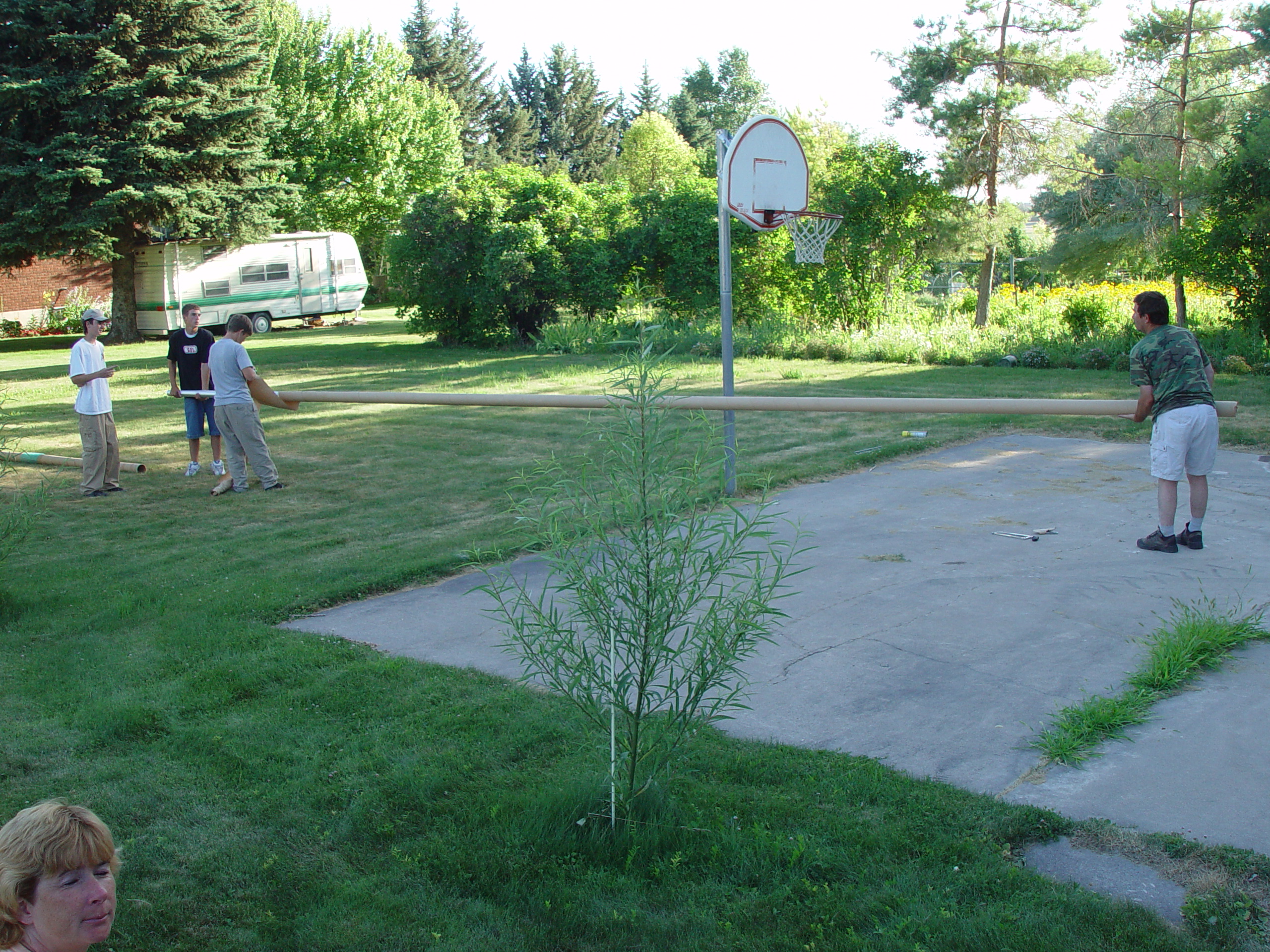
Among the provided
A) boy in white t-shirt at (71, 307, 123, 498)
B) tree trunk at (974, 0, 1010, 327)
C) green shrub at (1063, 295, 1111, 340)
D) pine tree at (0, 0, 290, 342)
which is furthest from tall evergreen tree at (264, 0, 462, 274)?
boy in white t-shirt at (71, 307, 123, 498)

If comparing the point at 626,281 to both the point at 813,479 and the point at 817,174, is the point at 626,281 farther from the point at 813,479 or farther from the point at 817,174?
the point at 813,479

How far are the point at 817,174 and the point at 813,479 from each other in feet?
50.6

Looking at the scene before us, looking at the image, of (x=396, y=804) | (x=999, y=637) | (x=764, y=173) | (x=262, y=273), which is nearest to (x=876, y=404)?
(x=999, y=637)

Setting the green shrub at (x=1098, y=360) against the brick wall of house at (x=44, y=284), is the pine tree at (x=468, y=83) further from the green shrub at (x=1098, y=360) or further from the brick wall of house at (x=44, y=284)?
the green shrub at (x=1098, y=360)

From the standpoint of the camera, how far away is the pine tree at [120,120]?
25.7m

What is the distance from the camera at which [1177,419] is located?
22.4 ft

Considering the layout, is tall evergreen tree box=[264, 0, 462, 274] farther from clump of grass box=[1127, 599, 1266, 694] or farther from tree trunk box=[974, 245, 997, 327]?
clump of grass box=[1127, 599, 1266, 694]

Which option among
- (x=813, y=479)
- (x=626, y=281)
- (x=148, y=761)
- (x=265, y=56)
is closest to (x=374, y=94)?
(x=265, y=56)

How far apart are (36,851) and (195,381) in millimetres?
9373

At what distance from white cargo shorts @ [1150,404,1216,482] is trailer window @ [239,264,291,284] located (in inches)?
1189

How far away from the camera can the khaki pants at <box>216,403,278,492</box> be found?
9734 millimetres

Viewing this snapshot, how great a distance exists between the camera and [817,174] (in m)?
23.2

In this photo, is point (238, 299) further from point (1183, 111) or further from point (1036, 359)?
point (1183, 111)

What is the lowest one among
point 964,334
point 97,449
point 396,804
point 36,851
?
point 396,804
